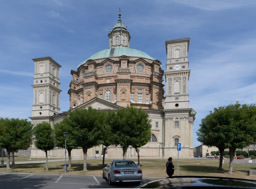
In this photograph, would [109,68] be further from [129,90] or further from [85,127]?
[85,127]

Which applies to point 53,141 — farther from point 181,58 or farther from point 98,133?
point 181,58

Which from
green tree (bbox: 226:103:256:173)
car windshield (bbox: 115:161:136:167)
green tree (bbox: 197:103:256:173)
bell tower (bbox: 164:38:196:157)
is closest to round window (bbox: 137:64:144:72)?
bell tower (bbox: 164:38:196:157)

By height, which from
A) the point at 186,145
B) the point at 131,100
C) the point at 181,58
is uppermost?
the point at 181,58

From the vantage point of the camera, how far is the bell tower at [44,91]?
66625 millimetres

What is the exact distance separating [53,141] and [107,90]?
36.2 metres

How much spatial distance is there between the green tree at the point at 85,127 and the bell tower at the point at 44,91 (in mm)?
43297

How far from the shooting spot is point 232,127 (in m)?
22.6

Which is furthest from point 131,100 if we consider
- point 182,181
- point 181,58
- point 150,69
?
point 182,181

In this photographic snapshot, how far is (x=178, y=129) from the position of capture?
2167 inches

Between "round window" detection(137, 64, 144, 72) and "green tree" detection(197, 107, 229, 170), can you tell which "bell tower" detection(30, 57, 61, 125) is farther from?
"green tree" detection(197, 107, 229, 170)

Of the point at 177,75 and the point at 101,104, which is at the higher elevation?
the point at 177,75

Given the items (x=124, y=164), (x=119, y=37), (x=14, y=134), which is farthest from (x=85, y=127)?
(x=119, y=37)

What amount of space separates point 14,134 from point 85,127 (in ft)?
38.0

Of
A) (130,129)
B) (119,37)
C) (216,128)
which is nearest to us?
(216,128)
